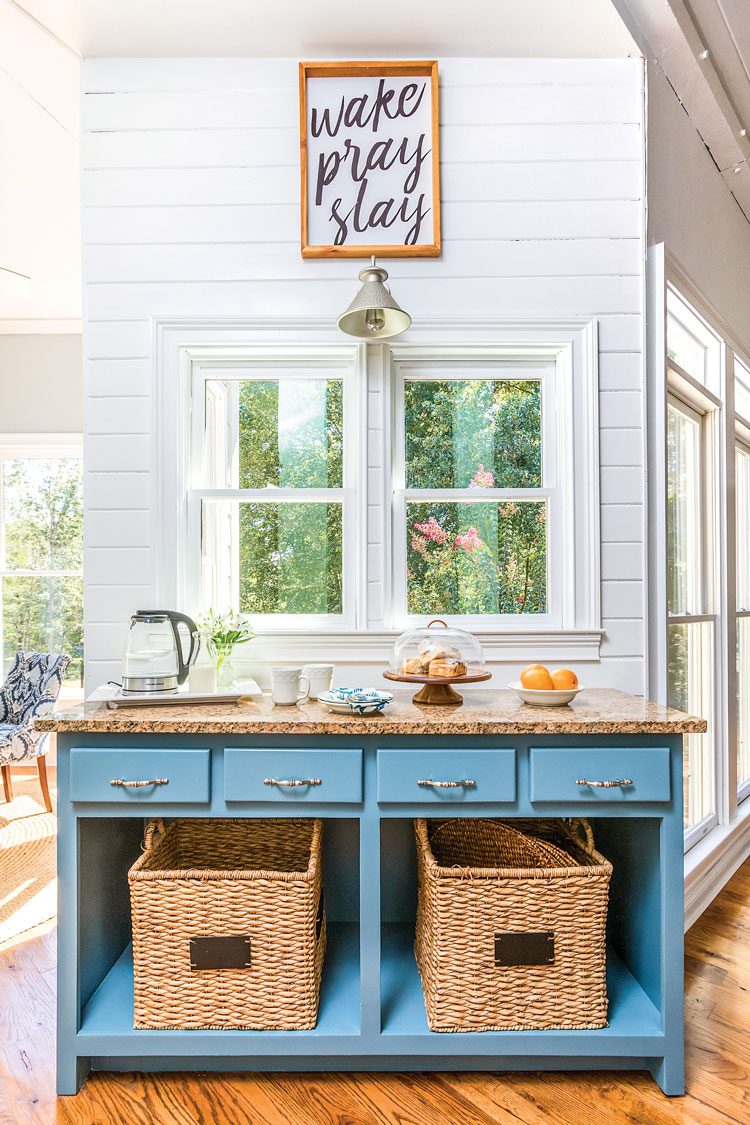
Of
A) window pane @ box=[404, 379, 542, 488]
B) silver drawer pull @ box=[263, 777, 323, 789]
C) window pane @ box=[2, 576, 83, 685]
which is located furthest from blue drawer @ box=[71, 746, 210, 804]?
window pane @ box=[2, 576, 83, 685]

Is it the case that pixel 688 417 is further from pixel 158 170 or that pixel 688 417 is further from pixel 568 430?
pixel 158 170

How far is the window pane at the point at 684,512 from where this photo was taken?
8.76 feet

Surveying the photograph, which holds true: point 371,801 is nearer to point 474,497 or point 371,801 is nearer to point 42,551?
point 474,497

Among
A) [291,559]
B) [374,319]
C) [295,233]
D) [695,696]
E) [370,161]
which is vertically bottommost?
[695,696]

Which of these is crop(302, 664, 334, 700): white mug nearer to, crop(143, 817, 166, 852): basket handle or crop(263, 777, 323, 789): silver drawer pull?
crop(263, 777, 323, 789): silver drawer pull

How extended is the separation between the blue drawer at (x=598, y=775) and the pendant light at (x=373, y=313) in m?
1.28

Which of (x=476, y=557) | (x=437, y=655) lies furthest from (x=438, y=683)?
(x=476, y=557)

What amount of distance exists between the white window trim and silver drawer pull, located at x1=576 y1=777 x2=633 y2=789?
566 millimetres

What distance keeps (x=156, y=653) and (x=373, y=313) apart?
1.21 m

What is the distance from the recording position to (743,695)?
3.48 meters

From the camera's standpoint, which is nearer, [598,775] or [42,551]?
[598,775]

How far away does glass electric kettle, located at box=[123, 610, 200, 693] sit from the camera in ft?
6.16

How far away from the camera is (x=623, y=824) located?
6.35 feet

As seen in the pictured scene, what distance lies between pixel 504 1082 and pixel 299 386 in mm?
2096
